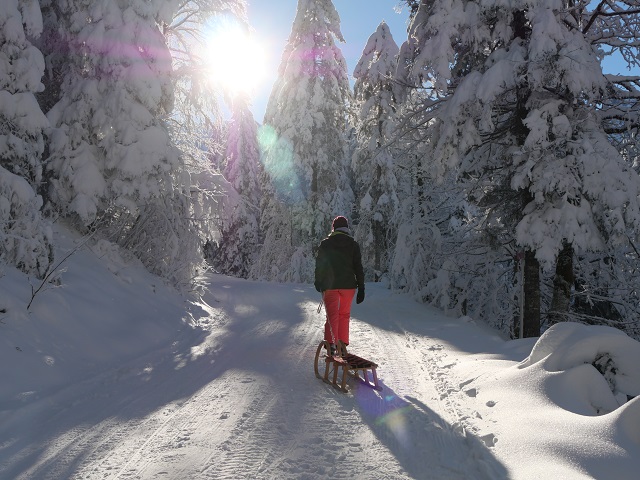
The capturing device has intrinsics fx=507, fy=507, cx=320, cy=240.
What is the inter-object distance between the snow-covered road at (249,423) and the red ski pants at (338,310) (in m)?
0.71

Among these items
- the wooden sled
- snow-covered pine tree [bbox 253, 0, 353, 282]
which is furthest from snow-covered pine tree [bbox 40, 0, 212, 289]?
snow-covered pine tree [bbox 253, 0, 353, 282]

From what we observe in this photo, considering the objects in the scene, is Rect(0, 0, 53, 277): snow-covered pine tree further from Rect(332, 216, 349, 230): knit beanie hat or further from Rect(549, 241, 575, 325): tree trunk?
Rect(549, 241, 575, 325): tree trunk

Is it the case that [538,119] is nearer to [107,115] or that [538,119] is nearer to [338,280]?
[338,280]

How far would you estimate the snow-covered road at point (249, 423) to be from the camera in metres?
3.91

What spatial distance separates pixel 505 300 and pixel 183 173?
378 inches

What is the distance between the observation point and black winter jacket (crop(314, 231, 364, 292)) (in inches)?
279

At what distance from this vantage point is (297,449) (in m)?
4.27

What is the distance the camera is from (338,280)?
7066 mm

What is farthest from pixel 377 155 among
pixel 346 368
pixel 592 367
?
pixel 592 367

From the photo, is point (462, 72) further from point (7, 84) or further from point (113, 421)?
point (113, 421)

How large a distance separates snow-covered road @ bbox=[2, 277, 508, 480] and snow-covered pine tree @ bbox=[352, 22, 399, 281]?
17.8 m

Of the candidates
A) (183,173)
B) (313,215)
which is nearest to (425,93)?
(183,173)

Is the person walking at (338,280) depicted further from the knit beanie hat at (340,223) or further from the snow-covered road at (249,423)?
the snow-covered road at (249,423)

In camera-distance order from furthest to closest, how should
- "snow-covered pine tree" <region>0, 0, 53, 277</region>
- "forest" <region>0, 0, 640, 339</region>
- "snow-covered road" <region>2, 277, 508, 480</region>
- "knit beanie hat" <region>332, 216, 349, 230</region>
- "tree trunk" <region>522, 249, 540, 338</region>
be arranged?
1. "tree trunk" <region>522, 249, 540, 338</region>
2. "forest" <region>0, 0, 640, 339</region>
3. "snow-covered pine tree" <region>0, 0, 53, 277</region>
4. "knit beanie hat" <region>332, 216, 349, 230</region>
5. "snow-covered road" <region>2, 277, 508, 480</region>
